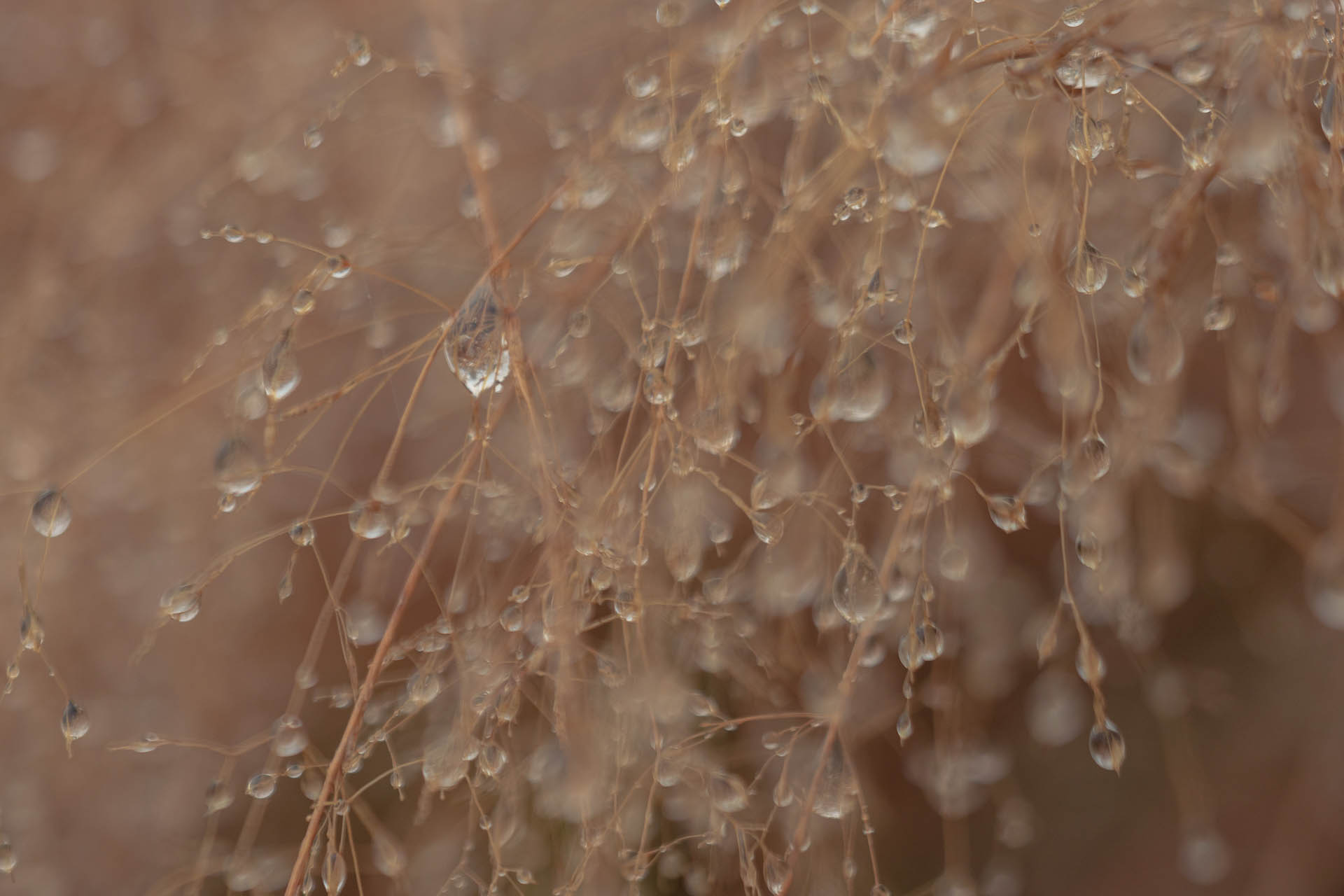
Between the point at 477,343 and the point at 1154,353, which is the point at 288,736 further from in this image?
the point at 1154,353

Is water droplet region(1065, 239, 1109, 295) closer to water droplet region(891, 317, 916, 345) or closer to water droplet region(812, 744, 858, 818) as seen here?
water droplet region(891, 317, 916, 345)

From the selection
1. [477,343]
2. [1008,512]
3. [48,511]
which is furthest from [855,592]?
[48,511]

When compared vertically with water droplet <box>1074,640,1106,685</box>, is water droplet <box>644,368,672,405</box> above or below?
above

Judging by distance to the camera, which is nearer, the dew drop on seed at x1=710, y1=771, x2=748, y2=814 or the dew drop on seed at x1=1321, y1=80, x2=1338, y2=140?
the dew drop on seed at x1=1321, y1=80, x2=1338, y2=140

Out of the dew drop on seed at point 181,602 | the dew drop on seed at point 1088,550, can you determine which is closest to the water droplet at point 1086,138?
the dew drop on seed at point 1088,550

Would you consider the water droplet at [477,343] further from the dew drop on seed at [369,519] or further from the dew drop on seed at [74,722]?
the dew drop on seed at [74,722]

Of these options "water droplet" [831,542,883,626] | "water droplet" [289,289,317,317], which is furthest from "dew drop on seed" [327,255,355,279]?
"water droplet" [831,542,883,626]
